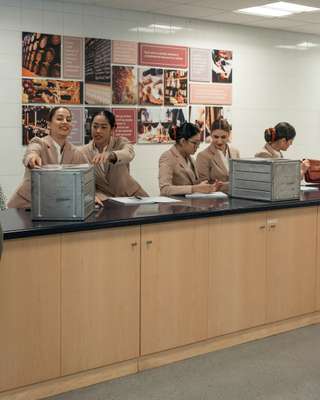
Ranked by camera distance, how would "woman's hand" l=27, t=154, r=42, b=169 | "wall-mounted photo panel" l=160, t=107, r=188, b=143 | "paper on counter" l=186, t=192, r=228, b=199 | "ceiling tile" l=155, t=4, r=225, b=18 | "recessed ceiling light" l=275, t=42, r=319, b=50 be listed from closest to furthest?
"woman's hand" l=27, t=154, r=42, b=169
"paper on counter" l=186, t=192, r=228, b=199
"ceiling tile" l=155, t=4, r=225, b=18
"wall-mounted photo panel" l=160, t=107, r=188, b=143
"recessed ceiling light" l=275, t=42, r=319, b=50

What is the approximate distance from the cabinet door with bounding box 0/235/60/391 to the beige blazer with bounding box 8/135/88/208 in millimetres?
1251

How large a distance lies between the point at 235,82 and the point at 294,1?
1785mm

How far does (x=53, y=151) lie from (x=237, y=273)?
5.38ft

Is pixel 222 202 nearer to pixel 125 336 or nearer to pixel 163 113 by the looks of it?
pixel 125 336

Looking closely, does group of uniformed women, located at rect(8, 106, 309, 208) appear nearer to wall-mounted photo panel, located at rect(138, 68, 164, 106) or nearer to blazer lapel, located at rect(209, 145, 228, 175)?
blazer lapel, located at rect(209, 145, 228, 175)

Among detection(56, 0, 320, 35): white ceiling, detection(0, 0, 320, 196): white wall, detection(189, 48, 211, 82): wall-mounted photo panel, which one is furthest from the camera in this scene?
detection(189, 48, 211, 82): wall-mounted photo panel

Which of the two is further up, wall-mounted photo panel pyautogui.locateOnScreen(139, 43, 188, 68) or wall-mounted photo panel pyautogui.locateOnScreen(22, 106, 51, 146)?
wall-mounted photo panel pyautogui.locateOnScreen(139, 43, 188, 68)

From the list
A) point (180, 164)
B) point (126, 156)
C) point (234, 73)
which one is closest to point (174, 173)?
point (180, 164)

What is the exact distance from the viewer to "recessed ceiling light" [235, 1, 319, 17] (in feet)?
22.8

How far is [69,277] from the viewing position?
12.0ft

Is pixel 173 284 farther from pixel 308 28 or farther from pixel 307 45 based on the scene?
pixel 307 45

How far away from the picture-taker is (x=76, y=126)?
696 centimetres

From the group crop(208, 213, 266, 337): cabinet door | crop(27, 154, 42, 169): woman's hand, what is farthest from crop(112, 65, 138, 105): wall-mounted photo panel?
crop(208, 213, 266, 337): cabinet door

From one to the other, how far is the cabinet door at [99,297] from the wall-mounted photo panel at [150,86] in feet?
12.4
